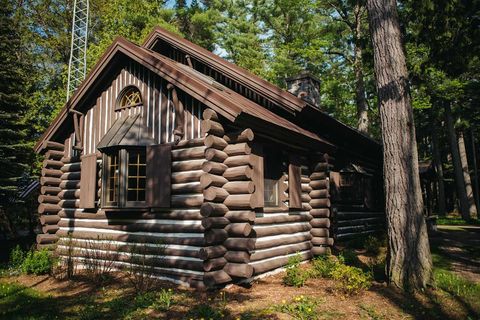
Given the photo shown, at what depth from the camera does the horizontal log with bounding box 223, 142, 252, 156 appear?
776 centimetres

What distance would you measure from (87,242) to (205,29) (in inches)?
930

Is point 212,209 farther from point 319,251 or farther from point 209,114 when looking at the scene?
point 319,251

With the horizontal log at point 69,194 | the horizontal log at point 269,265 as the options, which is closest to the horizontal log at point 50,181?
the horizontal log at point 69,194

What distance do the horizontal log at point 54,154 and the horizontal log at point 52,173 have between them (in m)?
0.41

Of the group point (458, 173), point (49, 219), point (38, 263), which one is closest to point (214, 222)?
point (38, 263)

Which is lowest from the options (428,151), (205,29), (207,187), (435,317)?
(435,317)

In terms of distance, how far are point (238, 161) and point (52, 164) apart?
276 inches

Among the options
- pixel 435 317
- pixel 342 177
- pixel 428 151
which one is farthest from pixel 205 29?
pixel 428 151

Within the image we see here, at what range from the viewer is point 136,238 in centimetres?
923

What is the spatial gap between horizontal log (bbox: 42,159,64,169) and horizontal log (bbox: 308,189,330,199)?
815cm

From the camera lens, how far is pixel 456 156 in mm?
26594

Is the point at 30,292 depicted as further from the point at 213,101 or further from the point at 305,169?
the point at 305,169

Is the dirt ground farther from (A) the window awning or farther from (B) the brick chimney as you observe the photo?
(B) the brick chimney

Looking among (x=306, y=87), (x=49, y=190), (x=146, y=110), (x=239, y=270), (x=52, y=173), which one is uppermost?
(x=306, y=87)
